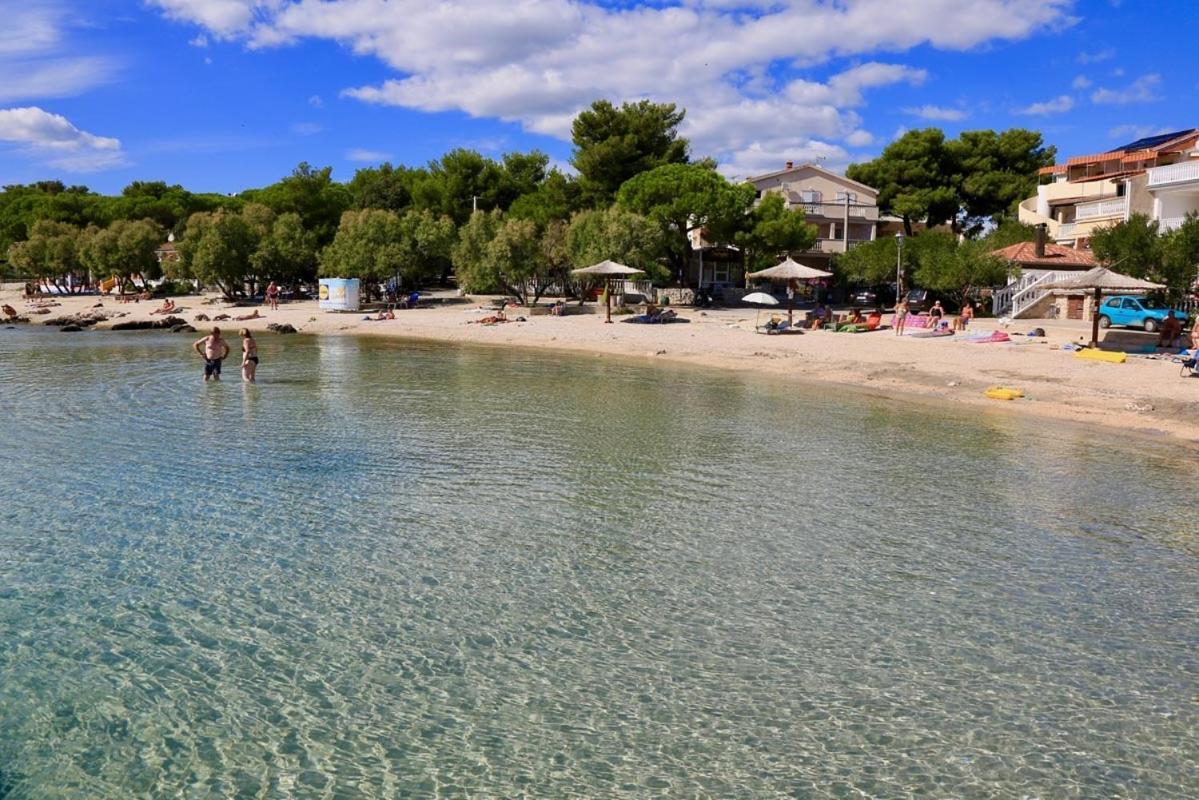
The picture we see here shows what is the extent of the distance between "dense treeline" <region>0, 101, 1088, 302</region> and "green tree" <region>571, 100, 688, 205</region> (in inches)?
3.4

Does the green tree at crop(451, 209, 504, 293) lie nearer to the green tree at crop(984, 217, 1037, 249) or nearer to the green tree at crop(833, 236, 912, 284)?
the green tree at crop(833, 236, 912, 284)

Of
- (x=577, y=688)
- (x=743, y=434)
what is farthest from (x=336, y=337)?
(x=577, y=688)

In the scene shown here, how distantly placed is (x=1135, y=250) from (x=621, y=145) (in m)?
29.5

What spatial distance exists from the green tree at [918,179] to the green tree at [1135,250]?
105 feet

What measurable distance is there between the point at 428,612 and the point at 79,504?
6.24 meters

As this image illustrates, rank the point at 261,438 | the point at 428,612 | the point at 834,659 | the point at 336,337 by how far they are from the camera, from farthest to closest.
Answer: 1. the point at 336,337
2. the point at 261,438
3. the point at 428,612
4. the point at 834,659

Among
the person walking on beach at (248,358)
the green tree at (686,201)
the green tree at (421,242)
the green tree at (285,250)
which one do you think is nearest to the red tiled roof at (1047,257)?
the green tree at (686,201)

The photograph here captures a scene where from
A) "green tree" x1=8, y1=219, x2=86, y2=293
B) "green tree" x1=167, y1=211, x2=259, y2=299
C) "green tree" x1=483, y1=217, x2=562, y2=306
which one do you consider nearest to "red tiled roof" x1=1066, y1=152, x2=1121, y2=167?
"green tree" x1=483, y1=217, x2=562, y2=306

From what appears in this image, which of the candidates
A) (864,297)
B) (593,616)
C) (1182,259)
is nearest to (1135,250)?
(1182,259)

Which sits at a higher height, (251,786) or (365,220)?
(365,220)

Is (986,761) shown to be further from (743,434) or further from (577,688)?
(743,434)

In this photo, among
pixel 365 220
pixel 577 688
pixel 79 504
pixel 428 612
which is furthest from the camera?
pixel 365 220

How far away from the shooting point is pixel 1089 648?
25.0ft

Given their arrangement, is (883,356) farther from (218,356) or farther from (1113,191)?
(1113,191)
